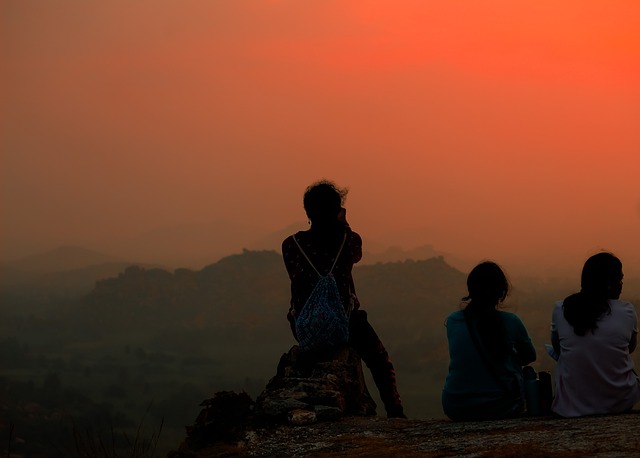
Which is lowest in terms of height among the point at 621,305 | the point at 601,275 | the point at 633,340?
the point at 633,340

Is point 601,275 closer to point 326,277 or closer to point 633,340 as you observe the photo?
point 633,340

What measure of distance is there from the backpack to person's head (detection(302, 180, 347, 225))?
29 cm

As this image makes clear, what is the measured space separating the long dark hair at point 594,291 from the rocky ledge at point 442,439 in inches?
31.0

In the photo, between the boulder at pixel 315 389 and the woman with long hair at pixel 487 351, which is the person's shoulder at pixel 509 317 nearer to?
the woman with long hair at pixel 487 351

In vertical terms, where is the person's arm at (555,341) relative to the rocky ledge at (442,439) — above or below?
above

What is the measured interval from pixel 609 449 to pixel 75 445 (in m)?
5.26

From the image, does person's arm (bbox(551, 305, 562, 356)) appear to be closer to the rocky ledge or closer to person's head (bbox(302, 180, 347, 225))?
the rocky ledge

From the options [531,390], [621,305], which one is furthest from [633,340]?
[531,390]

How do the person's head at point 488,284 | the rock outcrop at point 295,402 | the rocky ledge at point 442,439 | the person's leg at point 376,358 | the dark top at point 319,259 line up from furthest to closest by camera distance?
the person's leg at point 376,358
the dark top at point 319,259
the rock outcrop at point 295,402
the person's head at point 488,284
the rocky ledge at point 442,439

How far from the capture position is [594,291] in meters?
6.85

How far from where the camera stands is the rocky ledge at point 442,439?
5918mm

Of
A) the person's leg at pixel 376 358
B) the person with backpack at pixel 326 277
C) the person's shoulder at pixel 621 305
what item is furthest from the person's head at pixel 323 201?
the person's shoulder at pixel 621 305

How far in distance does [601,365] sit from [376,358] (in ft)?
8.46

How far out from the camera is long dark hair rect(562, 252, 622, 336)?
22.4ft
